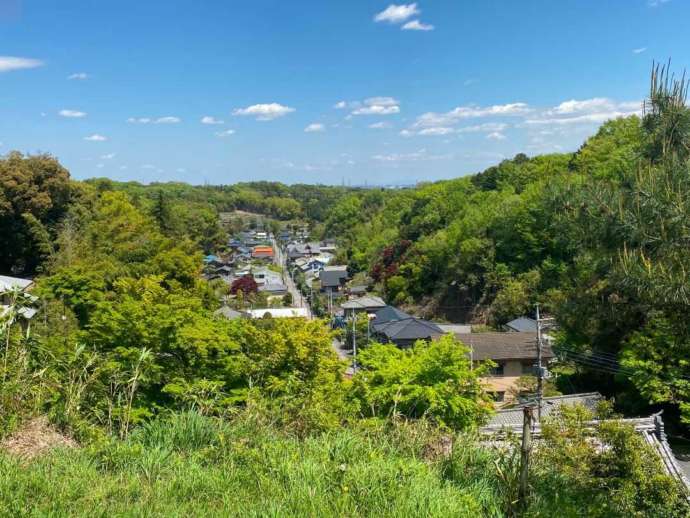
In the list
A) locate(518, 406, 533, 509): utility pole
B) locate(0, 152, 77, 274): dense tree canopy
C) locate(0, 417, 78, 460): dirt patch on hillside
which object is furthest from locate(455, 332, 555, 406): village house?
locate(0, 152, 77, 274): dense tree canopy

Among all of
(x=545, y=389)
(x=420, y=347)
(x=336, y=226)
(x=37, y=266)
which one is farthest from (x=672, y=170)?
(x=336, y=226)

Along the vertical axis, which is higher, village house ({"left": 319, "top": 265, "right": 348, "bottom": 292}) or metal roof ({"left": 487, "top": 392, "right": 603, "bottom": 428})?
metal roof ({"left": 487, "top": 392, "right": 603, "bottom": 428})

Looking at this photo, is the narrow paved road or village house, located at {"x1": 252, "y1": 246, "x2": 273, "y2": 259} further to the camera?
village house, located at {"x1": 252, "y1": 246, "x2": 273, "y2": 259}

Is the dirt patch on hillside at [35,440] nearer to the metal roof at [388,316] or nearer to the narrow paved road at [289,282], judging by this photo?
the metal roof at [388,316]

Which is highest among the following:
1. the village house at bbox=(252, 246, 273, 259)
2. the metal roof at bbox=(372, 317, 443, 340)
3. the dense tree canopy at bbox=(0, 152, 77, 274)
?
Result: the dense tree canopy at bbox=(0, 152, 77, 274)

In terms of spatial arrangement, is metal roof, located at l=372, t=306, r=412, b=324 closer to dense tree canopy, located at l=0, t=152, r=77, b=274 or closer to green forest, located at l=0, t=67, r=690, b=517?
green forest, located at l=0, t=67, r=690, b=517

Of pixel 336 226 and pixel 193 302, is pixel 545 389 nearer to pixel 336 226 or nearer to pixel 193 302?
pixel 193 302
